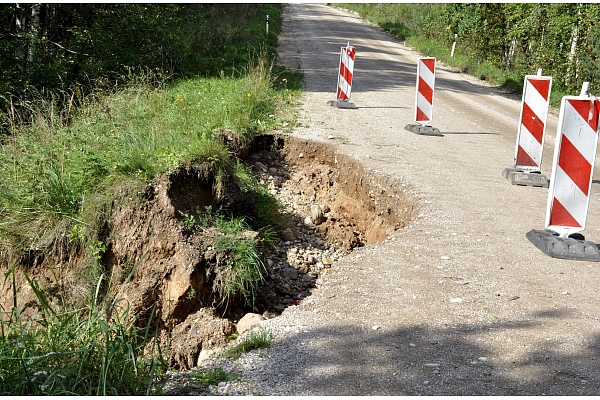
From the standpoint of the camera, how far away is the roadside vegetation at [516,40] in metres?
16.3

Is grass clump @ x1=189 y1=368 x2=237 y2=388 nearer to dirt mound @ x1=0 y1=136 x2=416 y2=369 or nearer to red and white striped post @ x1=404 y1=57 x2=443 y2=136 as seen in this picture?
dirt mound @ x1=0 y1=136 x2=416 y2=369

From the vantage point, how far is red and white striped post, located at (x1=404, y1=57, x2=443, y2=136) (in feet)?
35.5

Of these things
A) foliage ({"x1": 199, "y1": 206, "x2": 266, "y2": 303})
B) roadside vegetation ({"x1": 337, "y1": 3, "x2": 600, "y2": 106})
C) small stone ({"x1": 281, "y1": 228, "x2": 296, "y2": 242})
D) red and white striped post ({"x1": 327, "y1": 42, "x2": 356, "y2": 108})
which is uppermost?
roadside vegetation ({"x1": 337, "y1": 3, "x2": 600, "y2": 106})

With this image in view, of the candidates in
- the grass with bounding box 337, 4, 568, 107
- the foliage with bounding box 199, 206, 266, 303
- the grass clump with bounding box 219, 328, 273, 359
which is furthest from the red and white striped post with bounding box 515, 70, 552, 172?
the grass with bounding box 337, 4, 568, 107

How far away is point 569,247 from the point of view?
5.70 meters

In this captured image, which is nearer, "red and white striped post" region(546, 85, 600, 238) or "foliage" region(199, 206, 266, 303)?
"foliage" region(199, 206, 266, 303)

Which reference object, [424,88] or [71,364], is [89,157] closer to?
[71,364]

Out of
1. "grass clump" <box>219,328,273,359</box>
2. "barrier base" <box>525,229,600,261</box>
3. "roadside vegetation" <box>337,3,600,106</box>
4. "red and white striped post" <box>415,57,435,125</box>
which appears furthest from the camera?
"roadside vegetation" <box>337,3,600,106</box>

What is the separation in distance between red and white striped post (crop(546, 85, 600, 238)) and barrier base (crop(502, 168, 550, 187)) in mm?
2306

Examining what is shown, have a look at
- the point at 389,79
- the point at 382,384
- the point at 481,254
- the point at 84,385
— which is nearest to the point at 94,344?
the point at 84,385

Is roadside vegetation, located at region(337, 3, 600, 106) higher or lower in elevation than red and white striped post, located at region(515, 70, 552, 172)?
higher

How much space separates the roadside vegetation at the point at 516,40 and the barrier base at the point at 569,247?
10.7m

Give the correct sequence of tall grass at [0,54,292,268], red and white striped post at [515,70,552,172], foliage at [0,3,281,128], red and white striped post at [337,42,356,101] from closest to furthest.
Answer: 1. tall grass at [0,54,292,268]
2. red and white striped post at [515,70,552,172]
3. foliage at [0,3,281,128]
4. red and white striped post at [337,42,356,101]

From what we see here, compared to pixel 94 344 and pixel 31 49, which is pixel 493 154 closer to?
pixel 94 344
